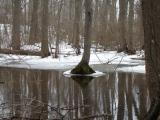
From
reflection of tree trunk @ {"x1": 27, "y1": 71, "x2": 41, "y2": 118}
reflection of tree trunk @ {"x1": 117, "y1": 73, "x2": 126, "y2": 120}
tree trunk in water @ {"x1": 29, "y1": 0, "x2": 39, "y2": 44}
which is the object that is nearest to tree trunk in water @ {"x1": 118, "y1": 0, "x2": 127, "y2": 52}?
tree trunk in water @ {"x1": 29, "y1": 0, "x2": 39, "y2": 44}

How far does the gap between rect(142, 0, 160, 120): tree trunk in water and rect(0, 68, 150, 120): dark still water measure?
287 cm

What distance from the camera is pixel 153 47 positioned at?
4.17 metres

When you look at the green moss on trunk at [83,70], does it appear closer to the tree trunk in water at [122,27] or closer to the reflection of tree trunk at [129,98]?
the reflection of tree trunk at [129,98]

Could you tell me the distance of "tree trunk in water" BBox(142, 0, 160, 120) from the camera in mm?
4105

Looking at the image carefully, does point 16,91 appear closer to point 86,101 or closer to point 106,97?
point 86,101

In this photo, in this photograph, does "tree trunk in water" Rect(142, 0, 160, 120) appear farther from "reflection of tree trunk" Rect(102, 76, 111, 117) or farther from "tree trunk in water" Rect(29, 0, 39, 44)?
"tree trunk in water" Rect(29, 0, 39, 44)

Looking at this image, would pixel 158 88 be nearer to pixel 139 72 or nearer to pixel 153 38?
pixel 153 38

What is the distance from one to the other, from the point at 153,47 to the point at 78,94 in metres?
7.76

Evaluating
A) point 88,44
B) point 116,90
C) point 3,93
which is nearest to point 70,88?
point 116,90

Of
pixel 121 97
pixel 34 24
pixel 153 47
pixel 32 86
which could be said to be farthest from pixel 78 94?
pixel 34 24

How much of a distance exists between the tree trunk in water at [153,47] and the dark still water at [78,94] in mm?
2866

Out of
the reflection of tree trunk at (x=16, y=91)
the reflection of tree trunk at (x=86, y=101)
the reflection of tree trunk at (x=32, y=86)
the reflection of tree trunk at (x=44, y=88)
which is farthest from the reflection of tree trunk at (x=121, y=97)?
the reflection of tree trunk at (x=32, y=86)

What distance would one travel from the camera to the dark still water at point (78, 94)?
27.9ft

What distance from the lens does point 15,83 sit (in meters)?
14.2
